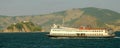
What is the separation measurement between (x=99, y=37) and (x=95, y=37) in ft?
7.29

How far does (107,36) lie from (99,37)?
4.75 m

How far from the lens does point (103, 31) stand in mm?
199125

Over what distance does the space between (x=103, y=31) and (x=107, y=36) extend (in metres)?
4.13

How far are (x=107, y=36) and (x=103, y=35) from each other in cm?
276

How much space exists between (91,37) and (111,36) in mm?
11152

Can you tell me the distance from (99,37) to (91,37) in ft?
14.6

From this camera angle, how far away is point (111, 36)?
7746 inches

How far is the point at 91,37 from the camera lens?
19988cm

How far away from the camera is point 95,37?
19938cm

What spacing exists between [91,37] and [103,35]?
22.2ft

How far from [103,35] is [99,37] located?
8.11 feet
